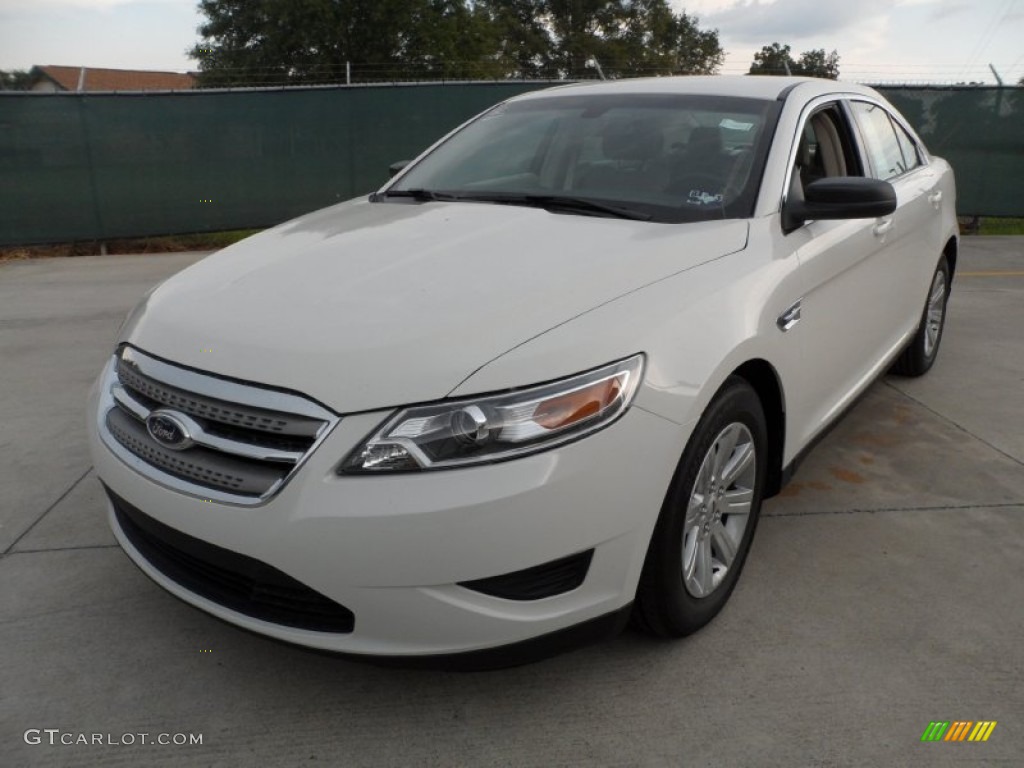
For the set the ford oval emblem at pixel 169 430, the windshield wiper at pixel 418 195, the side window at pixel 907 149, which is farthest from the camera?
the side window at pixel 907 149

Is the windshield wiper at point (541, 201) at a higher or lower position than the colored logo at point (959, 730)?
higher

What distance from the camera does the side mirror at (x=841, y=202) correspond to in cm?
279

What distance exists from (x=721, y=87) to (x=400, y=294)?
6.23ft

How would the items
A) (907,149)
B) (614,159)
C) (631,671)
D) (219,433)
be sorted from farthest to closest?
(907,149)
(614,159)
(631,671)
(219,433)

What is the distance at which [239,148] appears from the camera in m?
10.6

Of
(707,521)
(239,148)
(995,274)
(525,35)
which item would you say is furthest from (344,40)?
(707,521)

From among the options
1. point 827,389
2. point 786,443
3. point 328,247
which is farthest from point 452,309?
point 827,389

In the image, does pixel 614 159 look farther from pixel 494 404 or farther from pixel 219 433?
pixel 219 433

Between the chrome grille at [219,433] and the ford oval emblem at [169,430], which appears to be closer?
the chrome grille at [219,433]

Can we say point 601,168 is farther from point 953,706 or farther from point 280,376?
point 953,706

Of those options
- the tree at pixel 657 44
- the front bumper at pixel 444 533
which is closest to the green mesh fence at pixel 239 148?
the front bumper at pixel 444 533

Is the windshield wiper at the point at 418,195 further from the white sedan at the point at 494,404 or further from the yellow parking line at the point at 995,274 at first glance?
the yellow parking line at the point at 995,274

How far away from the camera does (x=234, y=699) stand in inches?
91.6

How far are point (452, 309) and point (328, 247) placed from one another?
2.60ft
